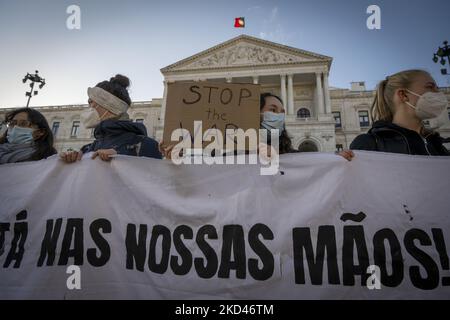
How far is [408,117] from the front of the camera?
2.26 metres

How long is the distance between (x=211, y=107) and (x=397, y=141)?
5.08ft

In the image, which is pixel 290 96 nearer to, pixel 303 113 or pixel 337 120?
pixel 303 113

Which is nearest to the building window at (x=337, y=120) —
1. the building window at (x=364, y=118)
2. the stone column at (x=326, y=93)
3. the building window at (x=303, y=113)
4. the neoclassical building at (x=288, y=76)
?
the neoclassical building at (x=288, y=76)

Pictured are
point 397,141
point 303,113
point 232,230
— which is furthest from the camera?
point 303,113

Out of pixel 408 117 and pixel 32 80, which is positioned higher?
pixel 32 80

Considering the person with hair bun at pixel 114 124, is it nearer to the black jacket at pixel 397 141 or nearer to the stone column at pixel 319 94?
the black jacket at pixel 397 141

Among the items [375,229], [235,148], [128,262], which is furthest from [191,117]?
[375,229]

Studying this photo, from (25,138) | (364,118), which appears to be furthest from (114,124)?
(364,118)

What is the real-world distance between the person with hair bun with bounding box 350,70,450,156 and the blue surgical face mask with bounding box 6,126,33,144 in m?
3.09

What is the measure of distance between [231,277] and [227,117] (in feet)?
3.51

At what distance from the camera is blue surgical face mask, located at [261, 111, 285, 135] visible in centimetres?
242

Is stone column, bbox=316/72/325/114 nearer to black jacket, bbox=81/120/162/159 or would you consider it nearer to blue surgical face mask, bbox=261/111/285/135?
blue surgical face mask, bbox=261/111/285/135

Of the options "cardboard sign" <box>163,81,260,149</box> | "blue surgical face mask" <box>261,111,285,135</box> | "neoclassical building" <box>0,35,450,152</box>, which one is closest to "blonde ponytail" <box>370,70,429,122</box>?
"blue surgical face mask" <box>261,111,285,135</box>

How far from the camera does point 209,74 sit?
31641 mm
